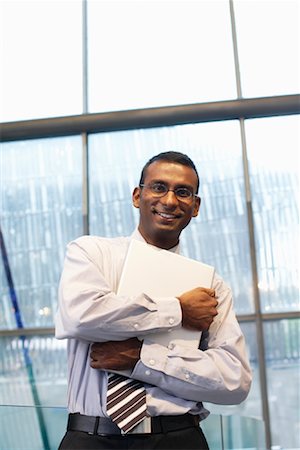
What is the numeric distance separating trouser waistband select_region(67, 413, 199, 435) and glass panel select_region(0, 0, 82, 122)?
4.09m

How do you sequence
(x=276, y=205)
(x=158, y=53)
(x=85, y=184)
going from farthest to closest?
1. (x=158, y=53)
2. (x=85, y=184)
3. (x=276, y=205)

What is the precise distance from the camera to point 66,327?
4.88ft

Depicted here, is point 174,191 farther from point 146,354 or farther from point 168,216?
point 146,354

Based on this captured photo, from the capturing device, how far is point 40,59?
546 centimetres

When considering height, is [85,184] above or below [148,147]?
below

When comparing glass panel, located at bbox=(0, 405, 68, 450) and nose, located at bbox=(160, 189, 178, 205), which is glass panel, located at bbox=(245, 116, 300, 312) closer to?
glass panel, located at bbox=(0, 405, 68, 450)

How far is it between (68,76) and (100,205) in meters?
1.21

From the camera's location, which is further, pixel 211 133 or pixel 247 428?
pixel 211 133

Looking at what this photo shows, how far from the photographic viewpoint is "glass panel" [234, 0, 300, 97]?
17.0 ft

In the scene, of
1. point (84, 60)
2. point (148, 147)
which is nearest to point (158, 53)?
point (84, 60)

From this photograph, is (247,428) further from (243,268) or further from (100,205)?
(100,205)

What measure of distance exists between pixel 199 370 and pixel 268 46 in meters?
4.37

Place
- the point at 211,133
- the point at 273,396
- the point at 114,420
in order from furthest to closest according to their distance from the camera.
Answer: the point at 211,133 < the point at 273,396 < the point at 114,420

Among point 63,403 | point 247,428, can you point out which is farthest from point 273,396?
point 63,403
